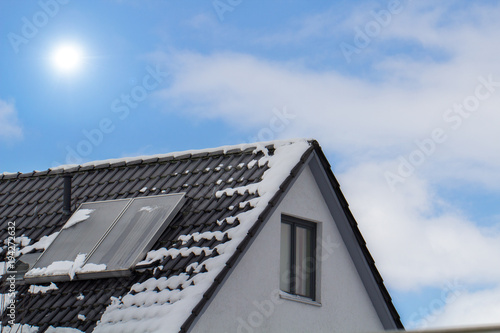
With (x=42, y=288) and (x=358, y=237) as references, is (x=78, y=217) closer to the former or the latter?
(x=42, y=288)

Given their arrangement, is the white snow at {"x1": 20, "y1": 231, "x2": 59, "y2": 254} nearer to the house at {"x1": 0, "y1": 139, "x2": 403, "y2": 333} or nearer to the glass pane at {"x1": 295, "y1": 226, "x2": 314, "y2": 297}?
the house at {"x1": 0, "y1": 139, "x2": 403, "y2": 333}

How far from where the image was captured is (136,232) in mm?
12398

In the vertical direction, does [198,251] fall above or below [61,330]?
above

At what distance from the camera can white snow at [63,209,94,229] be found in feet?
44.1

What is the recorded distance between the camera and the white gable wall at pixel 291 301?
11.4m

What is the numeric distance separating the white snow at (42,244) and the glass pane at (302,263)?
13.4ft

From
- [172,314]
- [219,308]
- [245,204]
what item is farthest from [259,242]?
[172,314]

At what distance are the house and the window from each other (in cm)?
2

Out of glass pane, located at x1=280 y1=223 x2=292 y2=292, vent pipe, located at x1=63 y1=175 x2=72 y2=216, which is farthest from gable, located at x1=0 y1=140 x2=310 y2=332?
glass pane, located at x1=280 y1=223 x2=292 y2=292

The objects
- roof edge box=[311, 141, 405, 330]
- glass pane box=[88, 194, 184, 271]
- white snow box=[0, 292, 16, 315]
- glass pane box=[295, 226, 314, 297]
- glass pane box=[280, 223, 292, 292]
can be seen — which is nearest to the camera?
glass pane box=[88, 194, 184, 271]

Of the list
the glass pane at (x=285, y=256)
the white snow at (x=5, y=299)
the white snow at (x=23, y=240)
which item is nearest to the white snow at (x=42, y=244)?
the white snow at (x=23, y=240)

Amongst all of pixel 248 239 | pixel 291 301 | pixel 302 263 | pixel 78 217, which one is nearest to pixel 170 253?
pixel 248 239

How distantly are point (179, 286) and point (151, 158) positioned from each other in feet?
13.5

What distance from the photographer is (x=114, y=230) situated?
1272cm
